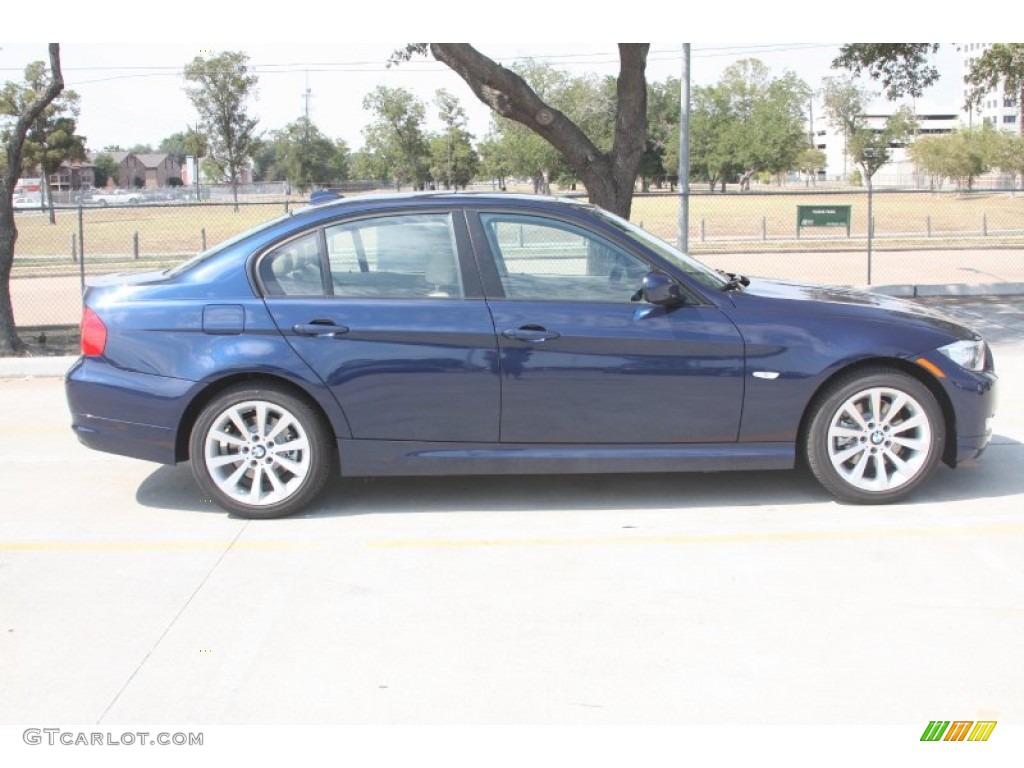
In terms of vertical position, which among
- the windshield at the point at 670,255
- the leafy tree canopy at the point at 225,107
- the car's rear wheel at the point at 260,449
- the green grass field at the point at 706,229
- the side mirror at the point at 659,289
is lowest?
the car's rear wheel at the point at 260,449

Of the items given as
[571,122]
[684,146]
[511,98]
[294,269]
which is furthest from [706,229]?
[294,269]

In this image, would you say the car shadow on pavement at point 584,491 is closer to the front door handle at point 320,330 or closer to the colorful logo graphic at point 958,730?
the front door handle at point 320,330

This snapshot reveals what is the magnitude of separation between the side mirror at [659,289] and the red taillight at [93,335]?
2.83 m

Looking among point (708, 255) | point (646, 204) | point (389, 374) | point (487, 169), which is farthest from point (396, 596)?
point (646, 204)

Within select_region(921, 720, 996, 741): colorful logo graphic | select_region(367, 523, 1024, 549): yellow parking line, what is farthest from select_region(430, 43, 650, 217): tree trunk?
select_region(921, 720, 996, 741): colorful logo graphic

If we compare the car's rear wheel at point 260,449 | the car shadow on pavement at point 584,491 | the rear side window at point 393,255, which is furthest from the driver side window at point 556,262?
the car's rear wheel at point 260,449

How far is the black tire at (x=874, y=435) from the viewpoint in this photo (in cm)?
560

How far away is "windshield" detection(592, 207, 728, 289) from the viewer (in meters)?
5.76

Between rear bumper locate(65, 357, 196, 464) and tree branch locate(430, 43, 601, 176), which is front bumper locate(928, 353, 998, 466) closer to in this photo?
rear bumper locate(65, 357, 196, 464)

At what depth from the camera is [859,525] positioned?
5.45 meters

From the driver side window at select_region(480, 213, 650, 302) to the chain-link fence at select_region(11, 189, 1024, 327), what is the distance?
3.59 meters

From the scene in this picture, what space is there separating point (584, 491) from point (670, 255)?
140 cm

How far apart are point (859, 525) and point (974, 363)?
1.11m

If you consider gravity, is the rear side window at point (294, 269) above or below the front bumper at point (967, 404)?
above
